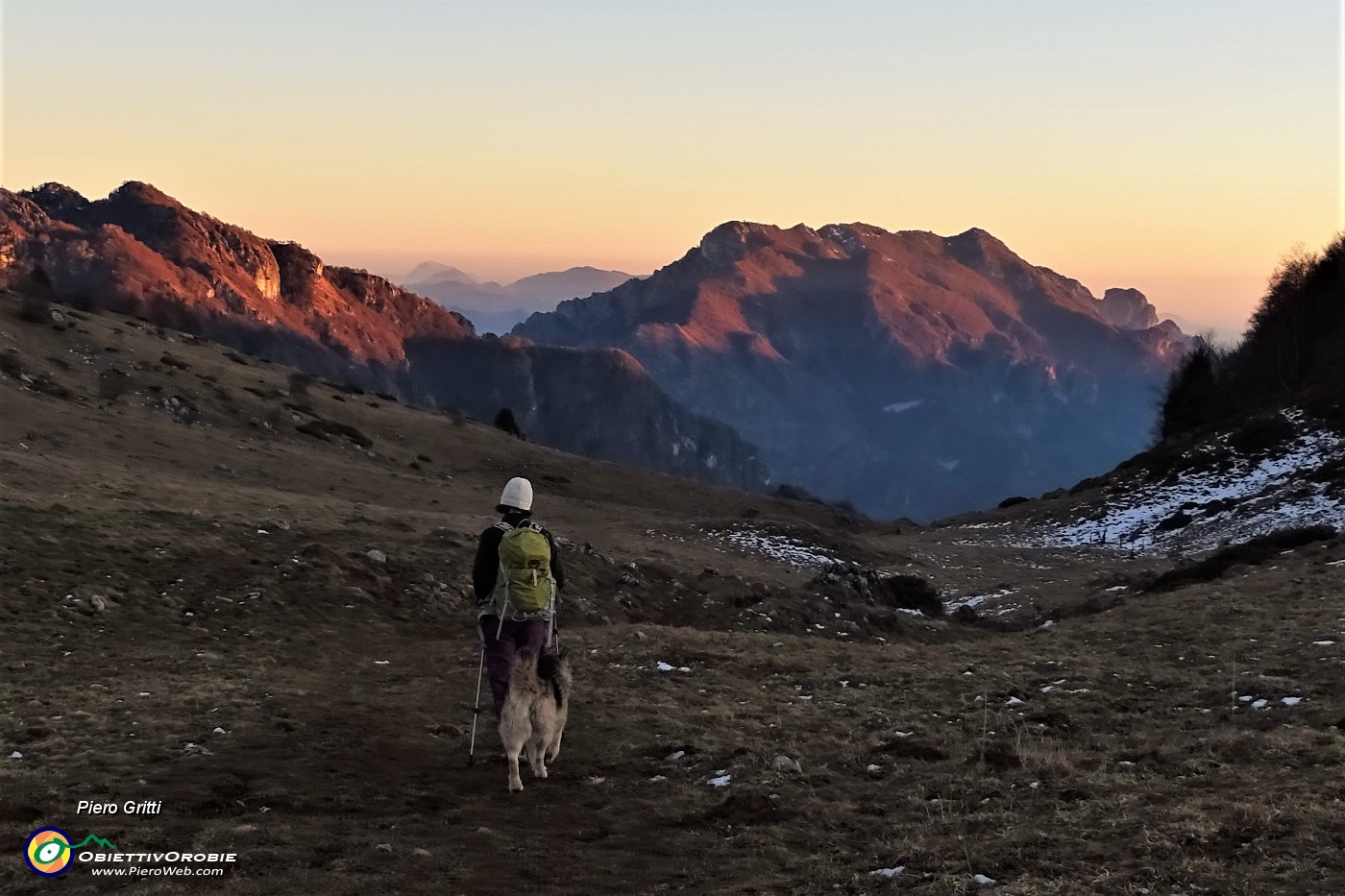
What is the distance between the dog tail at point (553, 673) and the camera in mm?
11109

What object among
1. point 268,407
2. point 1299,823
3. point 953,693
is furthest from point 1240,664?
point 268,407

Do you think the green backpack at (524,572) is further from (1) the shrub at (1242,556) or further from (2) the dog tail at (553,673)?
(1) the shrub at (1242,556)

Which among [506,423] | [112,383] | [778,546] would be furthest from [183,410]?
[506,423]

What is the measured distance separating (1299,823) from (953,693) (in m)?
7.54

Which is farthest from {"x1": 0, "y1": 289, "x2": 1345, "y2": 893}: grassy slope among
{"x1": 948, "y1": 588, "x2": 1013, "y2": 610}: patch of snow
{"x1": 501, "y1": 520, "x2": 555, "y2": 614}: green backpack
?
{"x1": 948, "y1": 588, "x2": 1013, "y2": 610}: patch of snow

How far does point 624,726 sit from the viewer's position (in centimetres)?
1341

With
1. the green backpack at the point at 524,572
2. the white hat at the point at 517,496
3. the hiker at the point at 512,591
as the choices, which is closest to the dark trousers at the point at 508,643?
the hiker at the point at 512,591

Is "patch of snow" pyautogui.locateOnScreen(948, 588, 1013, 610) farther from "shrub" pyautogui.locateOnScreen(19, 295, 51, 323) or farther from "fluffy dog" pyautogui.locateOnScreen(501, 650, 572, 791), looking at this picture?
"shrub" pyautogui.locateOnScreen(19, 295, 51, 323)

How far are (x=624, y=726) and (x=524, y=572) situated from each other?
3.14 m

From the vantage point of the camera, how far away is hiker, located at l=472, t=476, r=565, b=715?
11430 mm

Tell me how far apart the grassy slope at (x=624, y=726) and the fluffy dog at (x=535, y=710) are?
0.37 meters

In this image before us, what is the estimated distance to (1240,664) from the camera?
49.2 ft

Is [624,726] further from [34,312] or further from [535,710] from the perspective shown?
[34,312]

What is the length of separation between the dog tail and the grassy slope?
0.86 meters
